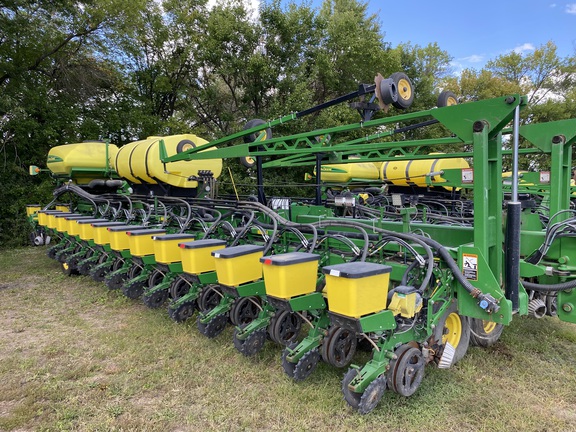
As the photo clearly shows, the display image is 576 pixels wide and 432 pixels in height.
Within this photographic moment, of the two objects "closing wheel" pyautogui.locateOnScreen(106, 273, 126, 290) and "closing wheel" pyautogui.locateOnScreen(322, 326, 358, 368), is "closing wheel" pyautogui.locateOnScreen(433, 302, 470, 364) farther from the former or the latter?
"closing wheel" pyautogui.locateOnScreen(106, 273, 126, 290)

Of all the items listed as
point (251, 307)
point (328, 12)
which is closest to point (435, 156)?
point (251, 307)

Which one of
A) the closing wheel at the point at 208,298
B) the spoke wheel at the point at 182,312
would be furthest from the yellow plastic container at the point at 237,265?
the spoke wheel at the point at 182,312

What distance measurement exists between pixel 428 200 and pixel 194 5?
399 inches

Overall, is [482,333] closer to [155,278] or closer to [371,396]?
[371,396]

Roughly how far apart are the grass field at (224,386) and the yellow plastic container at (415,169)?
446 cm

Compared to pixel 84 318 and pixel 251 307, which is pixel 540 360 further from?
pixel 84 318

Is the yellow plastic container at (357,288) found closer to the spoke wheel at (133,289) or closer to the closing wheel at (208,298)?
the closing wheel at (208,298)

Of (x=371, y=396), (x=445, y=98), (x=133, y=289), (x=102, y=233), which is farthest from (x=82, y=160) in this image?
(x=371, y=396)

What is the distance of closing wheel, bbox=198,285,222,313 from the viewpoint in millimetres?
3744

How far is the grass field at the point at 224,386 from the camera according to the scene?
2.38 metres

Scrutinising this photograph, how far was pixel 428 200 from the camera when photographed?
7.52 metres

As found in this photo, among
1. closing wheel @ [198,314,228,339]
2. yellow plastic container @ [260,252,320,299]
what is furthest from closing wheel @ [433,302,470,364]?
closing wheel @ [198,314,228,339]

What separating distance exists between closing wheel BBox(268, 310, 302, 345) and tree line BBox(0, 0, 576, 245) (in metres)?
7.19

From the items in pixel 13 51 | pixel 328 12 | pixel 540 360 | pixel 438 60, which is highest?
pixel 328 12
